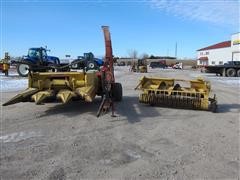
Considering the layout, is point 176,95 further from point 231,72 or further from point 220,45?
point 220,45

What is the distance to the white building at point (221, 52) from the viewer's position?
56.9m

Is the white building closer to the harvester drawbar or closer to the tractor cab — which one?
the tractor cab

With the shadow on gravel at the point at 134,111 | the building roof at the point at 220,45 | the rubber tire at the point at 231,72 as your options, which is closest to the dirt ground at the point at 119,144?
the shadow on gravel at the point at 134,111

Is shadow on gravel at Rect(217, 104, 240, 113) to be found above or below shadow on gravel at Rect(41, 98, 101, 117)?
below

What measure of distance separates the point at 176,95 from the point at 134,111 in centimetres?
138

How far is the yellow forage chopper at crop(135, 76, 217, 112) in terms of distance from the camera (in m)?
9.43

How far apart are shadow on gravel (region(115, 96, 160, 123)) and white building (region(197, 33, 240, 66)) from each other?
1945 inches

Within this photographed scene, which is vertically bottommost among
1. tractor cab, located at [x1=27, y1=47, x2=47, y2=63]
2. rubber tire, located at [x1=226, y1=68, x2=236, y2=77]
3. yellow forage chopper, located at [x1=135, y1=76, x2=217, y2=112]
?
rubber tire, located at [x1=226, y1=68, x2=236, y2=77]

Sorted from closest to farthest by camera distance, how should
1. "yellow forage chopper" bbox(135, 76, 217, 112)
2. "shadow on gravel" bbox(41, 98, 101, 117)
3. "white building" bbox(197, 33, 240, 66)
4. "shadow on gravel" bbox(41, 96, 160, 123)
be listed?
"shadow on gravel" bbox(41, 96, 160, 123), "shadow on gravel" bbox(41, 98, 101, 117), "yellow forage chopper" bbox(135, 76, 217, 112), "white building" bbox(197, 33, 240, 66)

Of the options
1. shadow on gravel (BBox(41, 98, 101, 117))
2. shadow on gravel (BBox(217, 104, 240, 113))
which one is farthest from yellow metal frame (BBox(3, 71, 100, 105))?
shadow on gravel (BBox(217, 104, 240, 113))

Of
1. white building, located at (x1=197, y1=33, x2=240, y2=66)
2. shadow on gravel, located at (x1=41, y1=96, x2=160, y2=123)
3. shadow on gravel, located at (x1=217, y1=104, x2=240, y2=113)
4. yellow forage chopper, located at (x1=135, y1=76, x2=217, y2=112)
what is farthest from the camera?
white building, located at (x1=197, y1=33, x2=240, y2=66)

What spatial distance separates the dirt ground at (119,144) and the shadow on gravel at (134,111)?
2cm

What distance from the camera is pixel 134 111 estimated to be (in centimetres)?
927

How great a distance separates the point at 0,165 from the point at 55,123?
2.77 m
